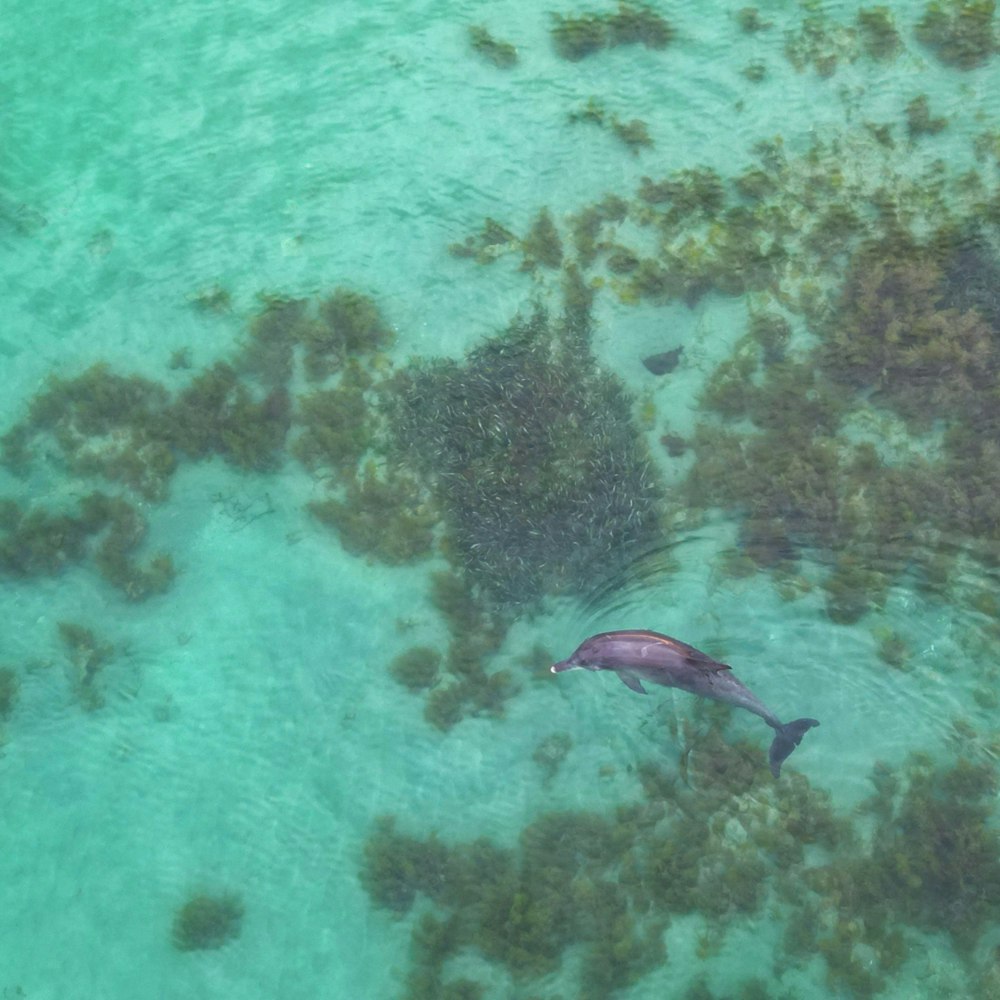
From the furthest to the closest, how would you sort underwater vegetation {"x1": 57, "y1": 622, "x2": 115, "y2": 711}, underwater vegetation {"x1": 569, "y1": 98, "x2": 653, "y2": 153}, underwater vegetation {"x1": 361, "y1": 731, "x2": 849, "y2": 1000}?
1. underwater vegetation {"x1": 569, "y1": 98, "x2": 653, "y2": 153}
2. underwater vegetation {"x1": 57, "y1": 622, "x2": 115, "y2": 711}
3. underwater vegetation {"x1": 361, "y1": 731, "x2": 849, "y2": 1000}

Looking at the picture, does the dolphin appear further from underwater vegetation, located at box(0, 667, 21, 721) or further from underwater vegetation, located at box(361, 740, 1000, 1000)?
underwater vegetation, located at box(0, 667, 21, 721)

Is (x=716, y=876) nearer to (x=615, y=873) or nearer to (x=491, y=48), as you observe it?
(x=615, y=873)

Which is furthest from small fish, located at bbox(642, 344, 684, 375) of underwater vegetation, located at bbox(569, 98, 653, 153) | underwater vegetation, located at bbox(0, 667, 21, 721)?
underwater vegetation, located at bbox(0, 667, 21, 721)

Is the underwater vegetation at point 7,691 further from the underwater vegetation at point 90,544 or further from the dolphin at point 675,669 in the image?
the dolphin at point 675,669

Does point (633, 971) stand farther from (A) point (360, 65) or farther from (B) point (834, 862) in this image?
(A) point (360, 65)

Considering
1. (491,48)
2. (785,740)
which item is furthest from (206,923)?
(491,48)

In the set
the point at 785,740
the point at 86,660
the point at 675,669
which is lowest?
the point at 86,660
